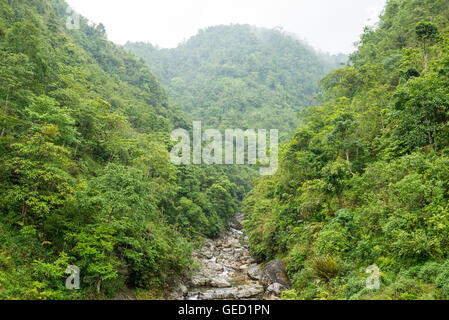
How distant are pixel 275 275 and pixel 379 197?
8050 millimetres

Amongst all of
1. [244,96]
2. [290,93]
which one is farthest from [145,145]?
[290,93]

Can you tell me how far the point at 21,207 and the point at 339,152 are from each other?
55.9ft

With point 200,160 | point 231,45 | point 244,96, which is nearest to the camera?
point 200,160

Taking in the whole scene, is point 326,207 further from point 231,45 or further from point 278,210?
point 231,45

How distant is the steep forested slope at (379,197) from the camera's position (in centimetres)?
820

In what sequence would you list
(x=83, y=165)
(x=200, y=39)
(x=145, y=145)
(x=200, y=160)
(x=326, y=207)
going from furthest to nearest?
(x=200, y=39) < (x=200, y=160) < (x=145, y=145) < (x=83, y=165) < (x=326, y=207)

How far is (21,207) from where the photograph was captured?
1128 centimetres

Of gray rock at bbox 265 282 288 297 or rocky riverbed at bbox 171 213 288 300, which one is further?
rocky riverbed at bbox 171 213 288 300

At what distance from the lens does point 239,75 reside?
107750 mm

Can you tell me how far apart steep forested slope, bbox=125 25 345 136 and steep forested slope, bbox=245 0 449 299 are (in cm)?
4585

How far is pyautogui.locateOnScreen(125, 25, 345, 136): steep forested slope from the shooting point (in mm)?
78750

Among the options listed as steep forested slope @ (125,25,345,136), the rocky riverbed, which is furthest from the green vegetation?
steep forested slope @ (125,25,345,136)

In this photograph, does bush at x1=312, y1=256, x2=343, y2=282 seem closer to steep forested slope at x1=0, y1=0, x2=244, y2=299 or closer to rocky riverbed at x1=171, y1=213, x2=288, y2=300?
rocky riverbed at x1=171, y1=213, x2=288, y2=300

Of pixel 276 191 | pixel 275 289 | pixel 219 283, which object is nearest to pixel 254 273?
pixel 219 283
